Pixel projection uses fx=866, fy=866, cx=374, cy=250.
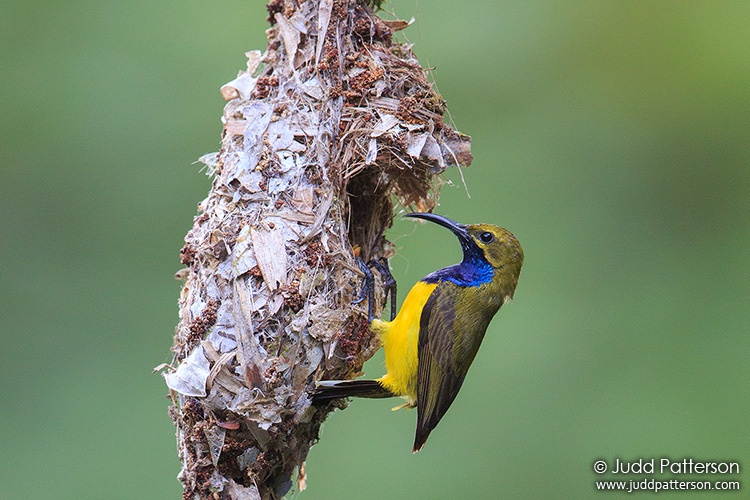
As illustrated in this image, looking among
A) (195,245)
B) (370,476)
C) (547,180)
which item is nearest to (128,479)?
(370,476)

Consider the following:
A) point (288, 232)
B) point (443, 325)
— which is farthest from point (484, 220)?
point (288, 232)

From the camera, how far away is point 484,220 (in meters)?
6.45

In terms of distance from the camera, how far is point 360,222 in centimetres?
459

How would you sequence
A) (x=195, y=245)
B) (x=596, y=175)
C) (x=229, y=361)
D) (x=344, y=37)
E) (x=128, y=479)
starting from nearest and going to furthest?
1. (x=229, y=361)
2. (x=195, y=245)
3. (x=344, y=37)
4. (x=128, y=479)
5. (x=596, y=175)

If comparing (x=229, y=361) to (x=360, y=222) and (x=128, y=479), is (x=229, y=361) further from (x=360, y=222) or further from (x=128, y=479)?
(x=128, y=479)

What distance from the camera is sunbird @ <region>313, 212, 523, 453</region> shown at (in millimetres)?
4137

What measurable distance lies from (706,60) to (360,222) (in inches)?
152

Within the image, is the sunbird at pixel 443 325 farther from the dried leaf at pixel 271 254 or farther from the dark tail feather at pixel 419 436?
the dried leaf at pixel 271 254

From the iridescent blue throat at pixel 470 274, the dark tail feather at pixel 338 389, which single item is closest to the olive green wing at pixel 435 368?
the iridescent blue throat at pixel 470 274

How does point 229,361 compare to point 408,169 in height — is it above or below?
below

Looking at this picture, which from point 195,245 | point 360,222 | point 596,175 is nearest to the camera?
point 195,245

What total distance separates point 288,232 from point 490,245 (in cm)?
110

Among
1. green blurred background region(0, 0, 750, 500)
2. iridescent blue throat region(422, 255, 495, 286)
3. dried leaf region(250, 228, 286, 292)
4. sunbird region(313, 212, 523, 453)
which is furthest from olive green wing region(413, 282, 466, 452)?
green blurred background region(0, 0, 750, 500)

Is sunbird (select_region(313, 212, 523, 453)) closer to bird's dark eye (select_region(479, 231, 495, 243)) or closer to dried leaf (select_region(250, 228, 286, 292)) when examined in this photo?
bird's dark eye (select_region(479, 231, 495, 243))
